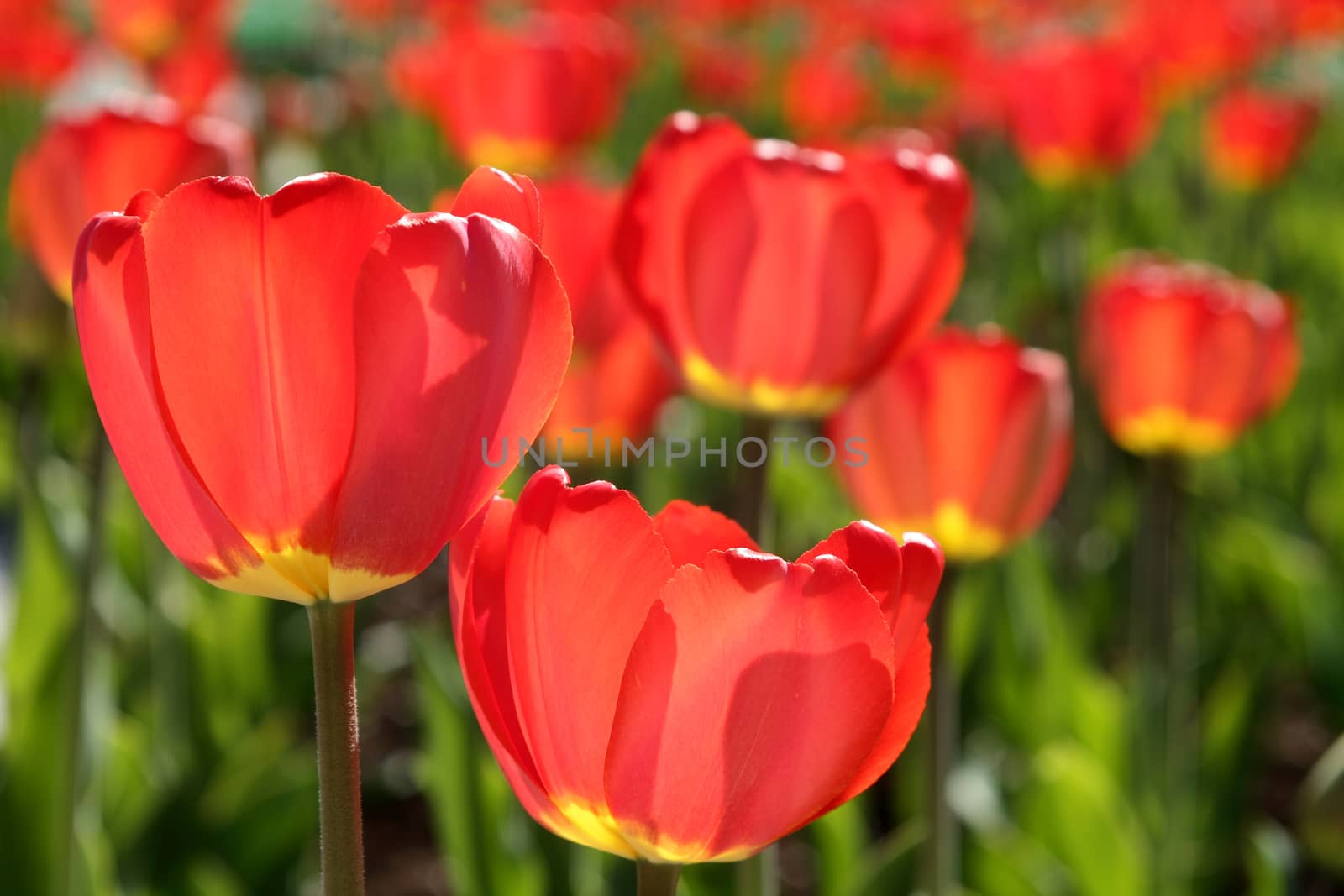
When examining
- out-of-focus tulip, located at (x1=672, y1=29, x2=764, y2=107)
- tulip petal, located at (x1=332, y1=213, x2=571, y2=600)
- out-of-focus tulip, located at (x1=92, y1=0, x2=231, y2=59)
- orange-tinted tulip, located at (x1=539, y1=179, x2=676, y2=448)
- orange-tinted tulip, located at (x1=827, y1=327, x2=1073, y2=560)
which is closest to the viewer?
tulip petal, located at (x1=332, y1=213, x2=571, y2=600)

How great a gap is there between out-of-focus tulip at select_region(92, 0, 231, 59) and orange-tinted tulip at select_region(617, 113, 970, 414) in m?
1.51

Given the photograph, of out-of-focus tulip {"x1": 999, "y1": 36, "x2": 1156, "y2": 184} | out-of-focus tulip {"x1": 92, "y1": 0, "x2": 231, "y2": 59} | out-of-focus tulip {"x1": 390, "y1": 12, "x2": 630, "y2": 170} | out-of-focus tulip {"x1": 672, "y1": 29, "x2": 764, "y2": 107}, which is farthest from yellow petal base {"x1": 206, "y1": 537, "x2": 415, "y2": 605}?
out-of-focus tulip {"x1": 672, "y1": 29, "x2": 764, "y2": 107}

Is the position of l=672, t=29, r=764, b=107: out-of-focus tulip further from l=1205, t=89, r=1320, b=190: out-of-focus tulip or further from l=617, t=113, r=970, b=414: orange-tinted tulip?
l=617, t=113, r=970, b=414: orange-tinted tulip

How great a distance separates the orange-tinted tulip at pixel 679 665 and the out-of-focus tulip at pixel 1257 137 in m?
2.33

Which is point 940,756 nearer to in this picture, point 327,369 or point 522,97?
point 327,369

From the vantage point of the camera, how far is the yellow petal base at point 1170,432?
3.63 ft

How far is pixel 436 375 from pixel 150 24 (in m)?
1.86

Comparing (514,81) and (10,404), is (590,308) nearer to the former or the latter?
(514,81)

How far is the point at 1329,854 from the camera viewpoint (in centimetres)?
80

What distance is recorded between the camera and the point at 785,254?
2.30ft

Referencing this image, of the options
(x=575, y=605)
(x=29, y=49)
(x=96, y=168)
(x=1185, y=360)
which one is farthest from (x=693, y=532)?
(x=29, y=49)

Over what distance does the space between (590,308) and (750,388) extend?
33cm

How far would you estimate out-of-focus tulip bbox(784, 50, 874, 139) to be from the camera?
2.62 metres

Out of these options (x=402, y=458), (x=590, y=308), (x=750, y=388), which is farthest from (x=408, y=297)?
(x=590, y=308)
